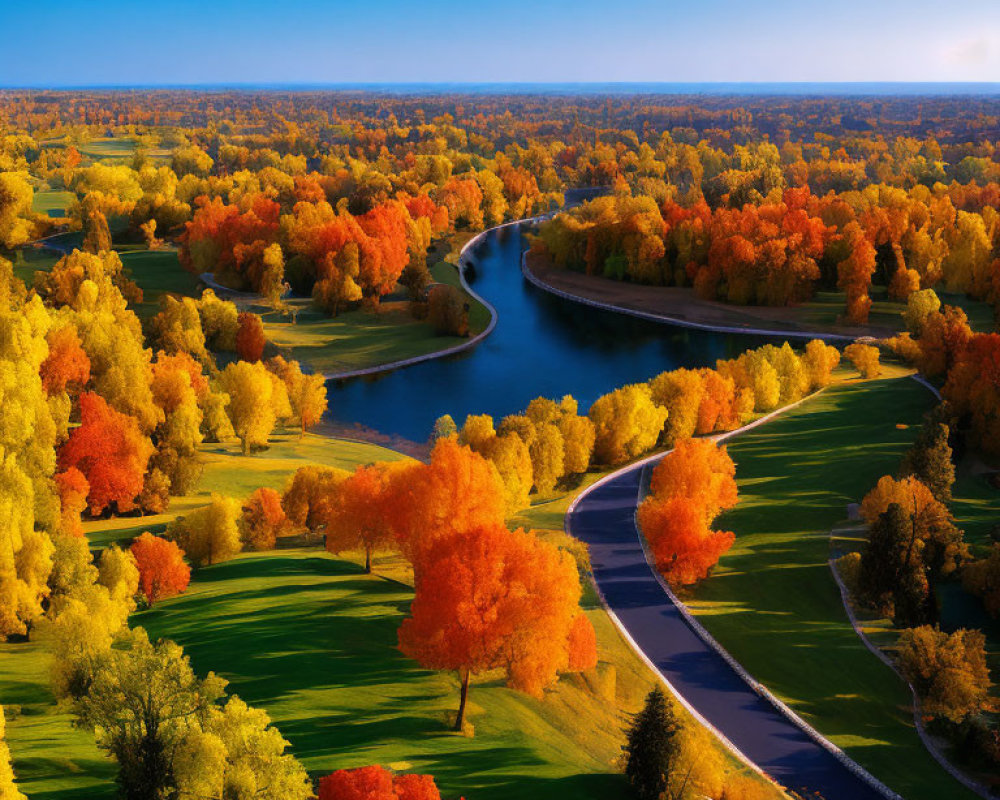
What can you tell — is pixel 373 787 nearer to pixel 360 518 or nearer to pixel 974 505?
pixel 360 518

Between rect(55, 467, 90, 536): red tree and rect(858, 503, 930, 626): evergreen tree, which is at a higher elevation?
rect(55, 467, 90, 536): red tree

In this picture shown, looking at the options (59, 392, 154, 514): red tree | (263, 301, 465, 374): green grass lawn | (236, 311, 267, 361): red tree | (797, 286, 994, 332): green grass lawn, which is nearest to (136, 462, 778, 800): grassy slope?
(59, 392, 154, 514): red tree

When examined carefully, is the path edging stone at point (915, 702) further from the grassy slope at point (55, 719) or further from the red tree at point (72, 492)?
the red tree at point (72, 492)

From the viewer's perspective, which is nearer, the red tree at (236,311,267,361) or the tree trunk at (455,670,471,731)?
the tree trunk at (455,670,471,731)

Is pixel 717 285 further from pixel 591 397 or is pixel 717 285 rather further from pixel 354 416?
pixel 354 416

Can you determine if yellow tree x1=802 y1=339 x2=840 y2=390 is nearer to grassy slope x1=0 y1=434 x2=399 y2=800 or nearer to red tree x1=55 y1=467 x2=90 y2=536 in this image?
grassy slope x1=0 y1=434 x2=399 y2=800

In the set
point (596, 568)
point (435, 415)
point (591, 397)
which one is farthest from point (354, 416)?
point (596, 568)
